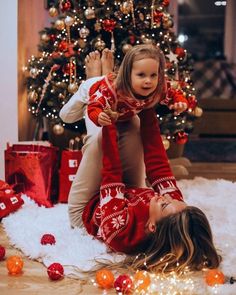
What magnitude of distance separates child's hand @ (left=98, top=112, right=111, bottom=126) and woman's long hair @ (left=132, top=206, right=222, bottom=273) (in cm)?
43

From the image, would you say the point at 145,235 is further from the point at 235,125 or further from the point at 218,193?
the point at 235,125

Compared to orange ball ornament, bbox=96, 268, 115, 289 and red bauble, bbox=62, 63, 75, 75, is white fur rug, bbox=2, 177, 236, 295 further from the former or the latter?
red bauble, bbox=62, 63, 75, 75

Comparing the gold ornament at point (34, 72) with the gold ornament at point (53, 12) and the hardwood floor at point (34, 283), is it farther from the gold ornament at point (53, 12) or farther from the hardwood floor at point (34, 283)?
the hardwood floor at point (34, 283)

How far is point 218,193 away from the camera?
3.00 metres

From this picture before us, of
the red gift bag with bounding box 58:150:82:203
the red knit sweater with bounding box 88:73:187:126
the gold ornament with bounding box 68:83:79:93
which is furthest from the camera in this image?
Result: the gold ornament with bounding box 68:83:79:93

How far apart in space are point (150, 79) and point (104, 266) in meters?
0.73

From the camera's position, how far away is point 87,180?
2.23m

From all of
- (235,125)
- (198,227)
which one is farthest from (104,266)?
(235,125)

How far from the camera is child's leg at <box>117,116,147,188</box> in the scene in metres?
2.24

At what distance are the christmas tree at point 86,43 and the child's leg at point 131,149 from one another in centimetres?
73

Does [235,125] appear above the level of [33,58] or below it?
below

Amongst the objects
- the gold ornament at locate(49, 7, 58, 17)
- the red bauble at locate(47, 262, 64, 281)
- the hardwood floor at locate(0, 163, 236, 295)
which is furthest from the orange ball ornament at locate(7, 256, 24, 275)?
the gold ornament at locate(49, 7, 58, 17)

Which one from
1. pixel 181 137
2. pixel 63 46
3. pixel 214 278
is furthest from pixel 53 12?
pixel 214 278

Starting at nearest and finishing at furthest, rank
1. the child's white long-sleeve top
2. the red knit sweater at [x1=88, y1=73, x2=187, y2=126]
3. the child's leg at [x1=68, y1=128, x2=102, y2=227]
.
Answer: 1. the red knit sweater at [x1=88, y1=73, x2=187, y2=126]
2. the child's leg at [x1=68, y1=128, x2=102, y2=227]
3. the child's white long-sleeve top
